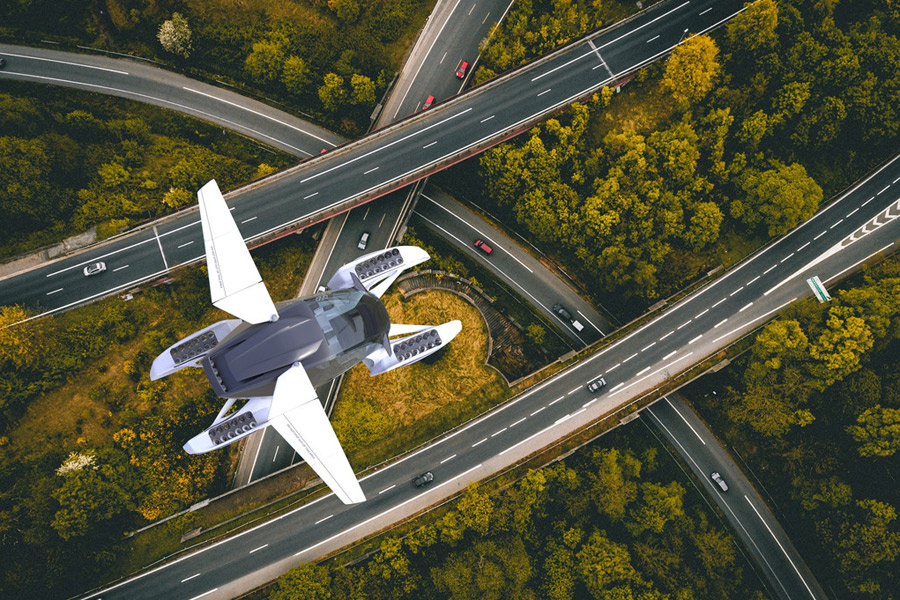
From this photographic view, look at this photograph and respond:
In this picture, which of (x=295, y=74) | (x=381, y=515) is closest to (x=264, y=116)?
(x=295, y=74)

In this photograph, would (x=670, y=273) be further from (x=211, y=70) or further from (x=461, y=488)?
(x=211, y=70)

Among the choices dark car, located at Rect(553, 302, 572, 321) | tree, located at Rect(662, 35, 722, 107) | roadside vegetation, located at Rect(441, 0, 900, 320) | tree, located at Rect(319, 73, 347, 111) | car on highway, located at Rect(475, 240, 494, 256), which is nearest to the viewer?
tree, located at Rect(662, 35, 722, 107)

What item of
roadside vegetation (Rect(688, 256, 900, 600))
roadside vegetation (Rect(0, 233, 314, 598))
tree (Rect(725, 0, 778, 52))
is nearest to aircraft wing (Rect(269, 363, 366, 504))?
roadside vegetation (Rect(0, 233, 314, 598))

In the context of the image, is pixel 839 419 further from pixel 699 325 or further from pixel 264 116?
pixel 264 116

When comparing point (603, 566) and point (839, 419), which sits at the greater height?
point (839, 419)

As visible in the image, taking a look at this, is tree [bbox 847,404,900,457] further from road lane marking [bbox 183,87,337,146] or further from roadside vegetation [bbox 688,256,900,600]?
road lane marking [bbox 183,87,337,146]

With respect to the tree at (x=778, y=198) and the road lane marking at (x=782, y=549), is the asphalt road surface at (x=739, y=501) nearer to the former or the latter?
the road lane marking at (x=782, y=549)
